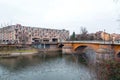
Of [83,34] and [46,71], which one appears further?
[83,34]

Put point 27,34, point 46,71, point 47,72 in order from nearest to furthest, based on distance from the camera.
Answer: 1. point 47,72
2. point 46,71
3. point 27,34

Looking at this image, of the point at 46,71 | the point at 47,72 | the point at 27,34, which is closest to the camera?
the point at 47,72

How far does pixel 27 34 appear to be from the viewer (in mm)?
86500

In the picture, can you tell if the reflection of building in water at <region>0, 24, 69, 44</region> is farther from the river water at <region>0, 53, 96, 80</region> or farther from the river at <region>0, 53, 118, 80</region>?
the river at <region>0, 53, 118, 80</region>

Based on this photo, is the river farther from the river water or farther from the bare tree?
the bare tree

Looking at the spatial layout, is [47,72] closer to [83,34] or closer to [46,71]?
[46,71]

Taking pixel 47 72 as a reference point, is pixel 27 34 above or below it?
above

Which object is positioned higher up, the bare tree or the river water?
the bare tree

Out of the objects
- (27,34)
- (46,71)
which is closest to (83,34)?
(27,34)

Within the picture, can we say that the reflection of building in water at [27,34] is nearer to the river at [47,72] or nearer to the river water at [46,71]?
the river water at [46,71]

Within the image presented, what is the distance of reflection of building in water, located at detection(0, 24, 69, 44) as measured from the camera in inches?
3187

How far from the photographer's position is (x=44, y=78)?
2097 centimetres

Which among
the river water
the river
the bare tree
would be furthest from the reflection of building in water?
the river

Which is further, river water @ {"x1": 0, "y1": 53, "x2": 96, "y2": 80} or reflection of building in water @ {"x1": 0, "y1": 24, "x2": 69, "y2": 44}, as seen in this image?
reflection of building in water @ {"x1": 0, "y1": 24, "x2": 69, "y2": 44}
